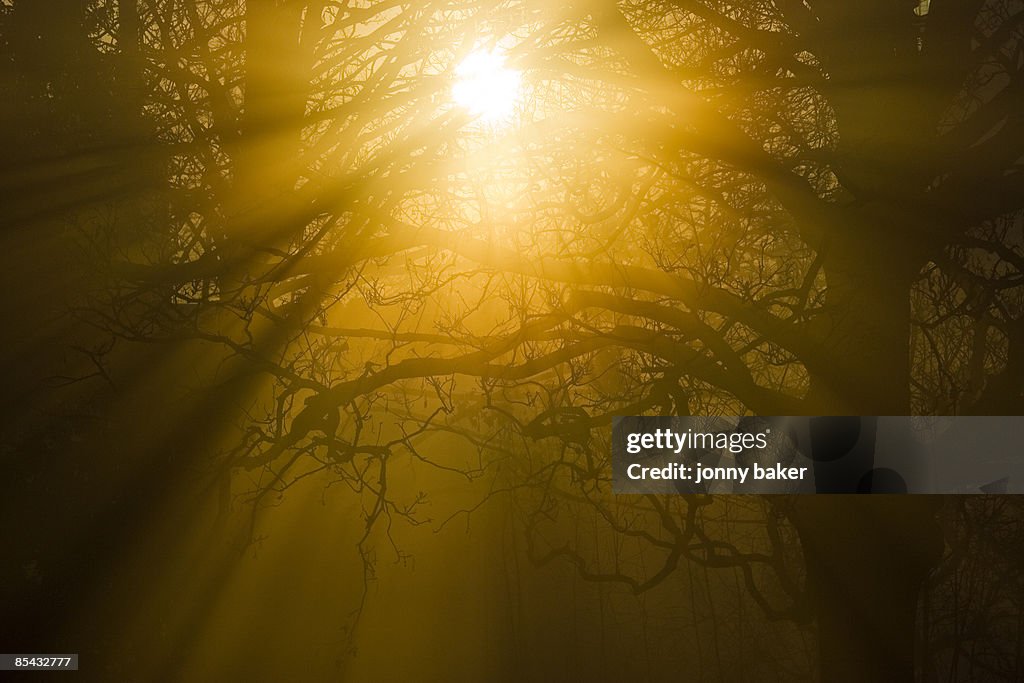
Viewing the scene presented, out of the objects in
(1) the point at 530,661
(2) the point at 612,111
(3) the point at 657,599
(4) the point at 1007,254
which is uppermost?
(2) the point at 612,111

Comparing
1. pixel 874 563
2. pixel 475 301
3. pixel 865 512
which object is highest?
pixel 475 301

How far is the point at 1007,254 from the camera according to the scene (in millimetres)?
2176

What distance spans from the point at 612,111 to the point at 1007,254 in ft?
4.14

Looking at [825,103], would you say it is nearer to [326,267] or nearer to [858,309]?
[858,309]

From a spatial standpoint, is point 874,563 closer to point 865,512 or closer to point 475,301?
point 865,512

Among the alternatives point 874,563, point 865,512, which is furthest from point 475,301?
point 874,563

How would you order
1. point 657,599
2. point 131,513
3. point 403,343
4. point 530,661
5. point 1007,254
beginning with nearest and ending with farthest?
point 1007,254
point 403,343
point 131,513
point 530,661
point 657,599

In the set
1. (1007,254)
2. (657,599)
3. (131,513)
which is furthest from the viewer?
(657,599)

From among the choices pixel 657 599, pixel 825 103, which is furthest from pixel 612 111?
pixel 657 599

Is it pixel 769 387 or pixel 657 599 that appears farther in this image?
pixel 657 599

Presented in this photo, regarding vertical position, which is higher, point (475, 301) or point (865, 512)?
point (475, 301)

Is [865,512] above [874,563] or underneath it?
above

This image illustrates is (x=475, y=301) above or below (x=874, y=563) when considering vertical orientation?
above

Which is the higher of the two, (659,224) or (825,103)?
(825,103)
